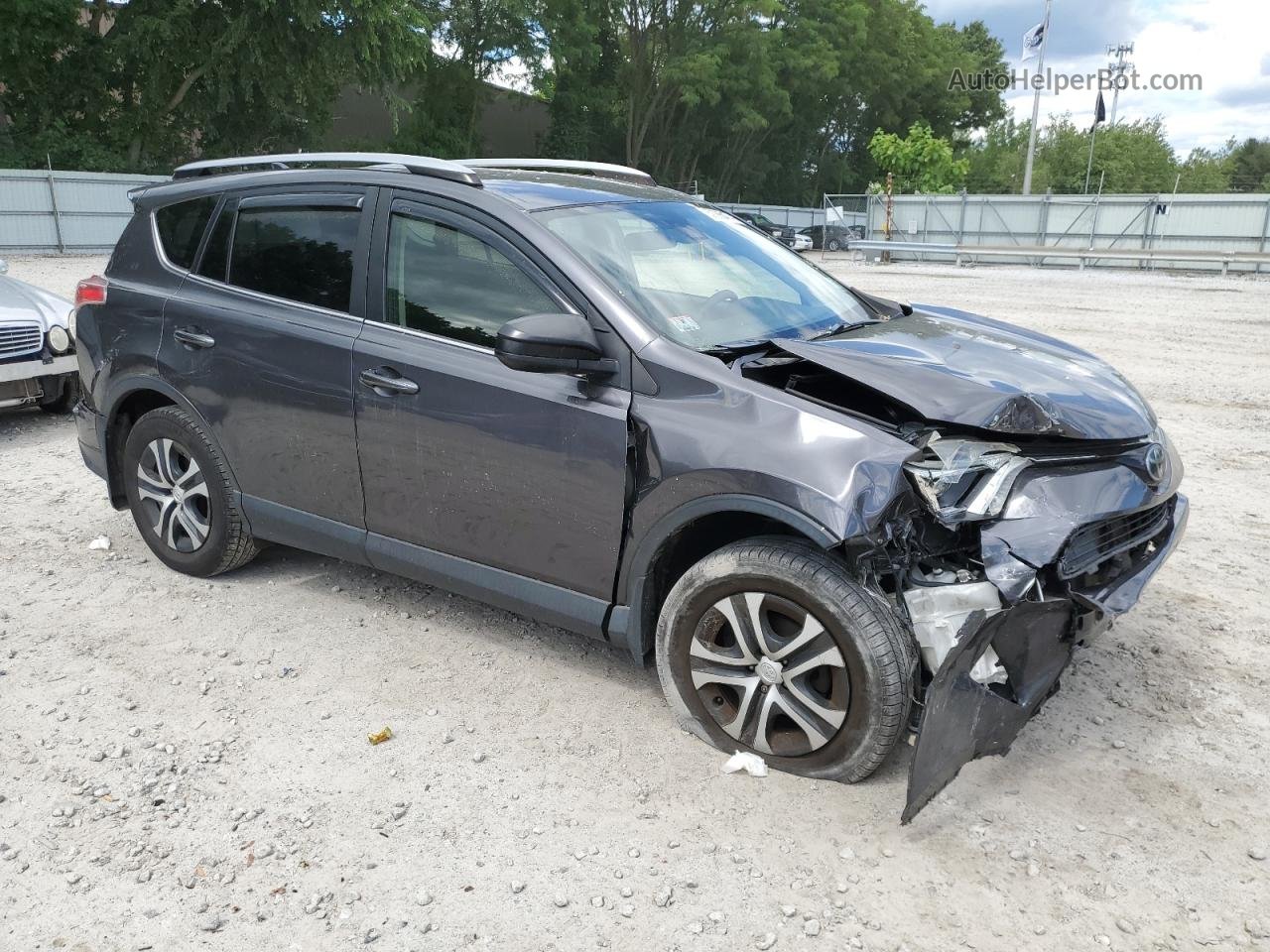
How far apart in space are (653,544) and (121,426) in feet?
9.48

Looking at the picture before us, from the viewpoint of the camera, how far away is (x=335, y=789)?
311 cm

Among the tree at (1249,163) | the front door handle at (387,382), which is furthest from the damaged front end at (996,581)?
the tree at (1249,163)

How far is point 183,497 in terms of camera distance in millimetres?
4488

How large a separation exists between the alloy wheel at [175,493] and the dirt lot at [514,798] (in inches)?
10.0

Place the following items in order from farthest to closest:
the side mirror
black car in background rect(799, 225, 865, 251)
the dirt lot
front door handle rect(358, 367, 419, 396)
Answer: black car in background rect(799, 225, 865, 251) < front door handle rect(358, 367, 419, 396) < the side mirror < the dirt lot

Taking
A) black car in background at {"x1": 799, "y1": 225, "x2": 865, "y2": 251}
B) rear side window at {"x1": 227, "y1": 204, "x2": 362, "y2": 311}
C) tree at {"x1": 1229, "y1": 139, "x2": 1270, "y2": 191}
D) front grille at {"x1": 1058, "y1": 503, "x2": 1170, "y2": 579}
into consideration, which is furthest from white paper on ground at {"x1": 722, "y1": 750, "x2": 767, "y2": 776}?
tree at {"x1": 1229, "y1": 139, "x2": 1270, "y2": 191}

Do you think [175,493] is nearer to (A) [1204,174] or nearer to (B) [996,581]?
(B) [996,581]

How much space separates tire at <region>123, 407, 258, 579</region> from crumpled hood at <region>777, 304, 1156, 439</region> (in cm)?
259

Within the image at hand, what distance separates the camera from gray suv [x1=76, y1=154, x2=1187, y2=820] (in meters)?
2.89

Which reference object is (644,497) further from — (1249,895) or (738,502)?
(1249,895)

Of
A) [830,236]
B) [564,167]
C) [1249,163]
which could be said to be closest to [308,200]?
[564,167]

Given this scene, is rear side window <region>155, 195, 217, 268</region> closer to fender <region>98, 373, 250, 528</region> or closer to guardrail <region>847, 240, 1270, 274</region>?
fender <region>98, 373, 250, 528</region>

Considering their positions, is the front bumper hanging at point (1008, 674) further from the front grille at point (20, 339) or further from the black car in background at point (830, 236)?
the black car in background at point (830, 236)

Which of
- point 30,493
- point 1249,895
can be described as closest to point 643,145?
point 30,493
